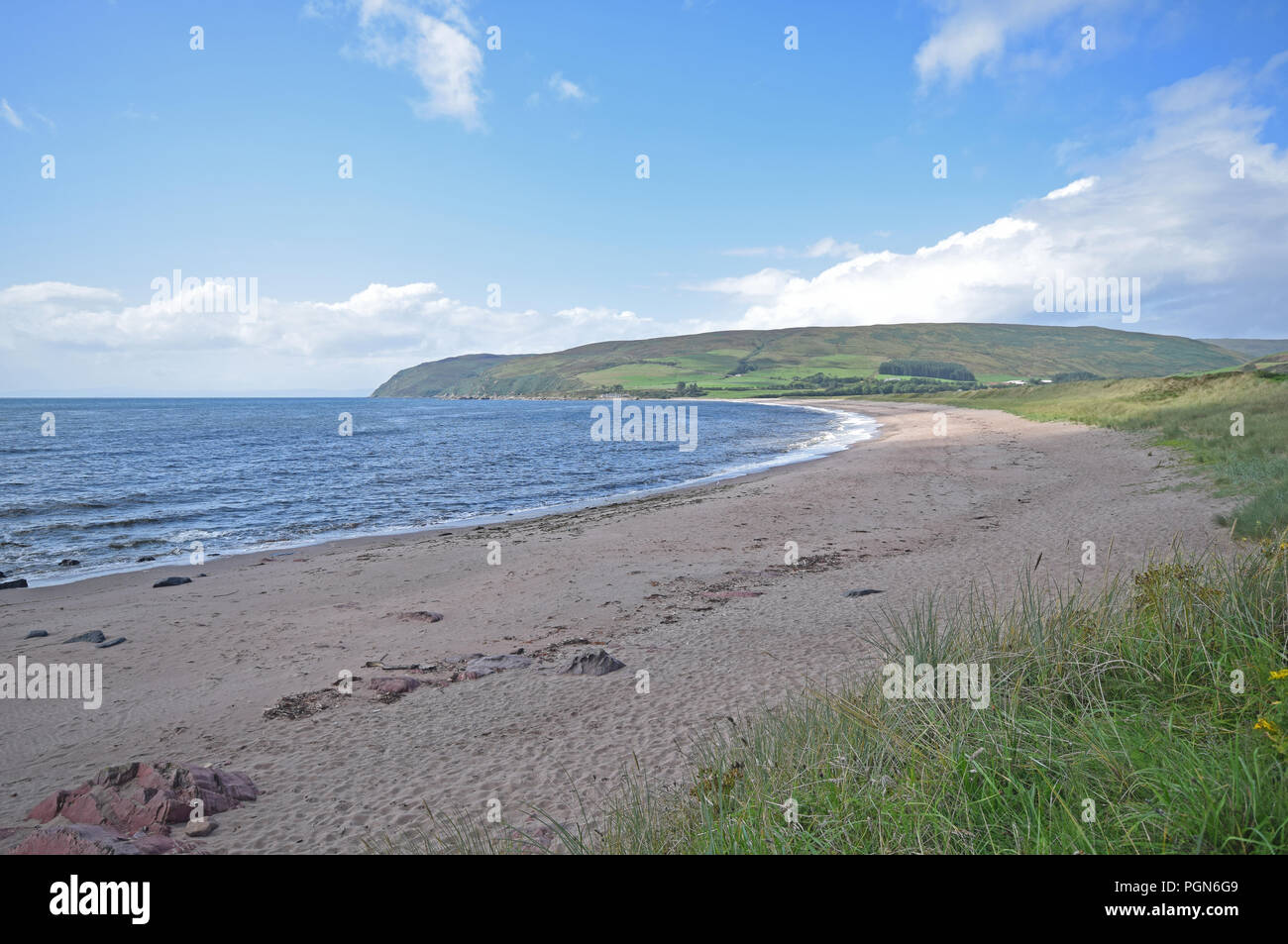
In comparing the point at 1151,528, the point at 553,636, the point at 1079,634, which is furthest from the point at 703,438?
the point at 1079,634

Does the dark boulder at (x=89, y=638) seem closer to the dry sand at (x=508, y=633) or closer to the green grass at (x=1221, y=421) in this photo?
the dry sand at (x=508, y=633)

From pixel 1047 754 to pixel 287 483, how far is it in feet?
115

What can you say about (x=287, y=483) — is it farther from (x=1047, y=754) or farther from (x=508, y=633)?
(x=1047, y=754)

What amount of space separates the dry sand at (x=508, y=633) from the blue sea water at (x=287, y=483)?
11.9 ft

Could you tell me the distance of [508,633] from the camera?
11.3 m

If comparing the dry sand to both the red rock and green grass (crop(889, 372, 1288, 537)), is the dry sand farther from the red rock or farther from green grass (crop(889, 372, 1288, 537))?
green grass (crop(889, 372, 1288, 537))

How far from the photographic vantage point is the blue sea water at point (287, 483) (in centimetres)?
2086

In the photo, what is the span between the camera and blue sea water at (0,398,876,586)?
2086 cm

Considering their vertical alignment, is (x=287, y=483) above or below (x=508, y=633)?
above

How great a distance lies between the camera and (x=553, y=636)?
11000 millimetres

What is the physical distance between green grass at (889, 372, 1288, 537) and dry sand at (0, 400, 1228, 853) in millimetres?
936

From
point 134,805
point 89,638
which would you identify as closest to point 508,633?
point 134,805
